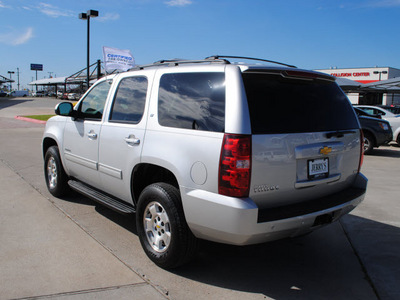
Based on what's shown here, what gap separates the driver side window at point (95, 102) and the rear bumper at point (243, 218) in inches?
79.5

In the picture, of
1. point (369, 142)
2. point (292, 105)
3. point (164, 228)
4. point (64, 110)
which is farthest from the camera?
point (369, 142)

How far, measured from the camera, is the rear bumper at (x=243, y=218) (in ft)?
9.10

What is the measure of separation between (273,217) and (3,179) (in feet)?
19.0

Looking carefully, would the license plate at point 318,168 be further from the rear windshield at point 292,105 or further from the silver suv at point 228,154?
the rear windshield at point 292,105

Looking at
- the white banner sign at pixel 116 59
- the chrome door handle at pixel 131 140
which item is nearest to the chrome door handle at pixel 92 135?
the chrome door handle at pixel 131 140

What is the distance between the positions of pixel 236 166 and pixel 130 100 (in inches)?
67.7

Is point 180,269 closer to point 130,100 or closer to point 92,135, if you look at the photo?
point 130,100

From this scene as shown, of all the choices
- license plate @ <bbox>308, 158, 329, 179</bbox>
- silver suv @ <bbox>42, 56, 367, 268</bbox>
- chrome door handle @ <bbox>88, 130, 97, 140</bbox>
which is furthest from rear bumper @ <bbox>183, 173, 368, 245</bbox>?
chrome door handle @ <bbox>88, 130, 97, 140</bbox>

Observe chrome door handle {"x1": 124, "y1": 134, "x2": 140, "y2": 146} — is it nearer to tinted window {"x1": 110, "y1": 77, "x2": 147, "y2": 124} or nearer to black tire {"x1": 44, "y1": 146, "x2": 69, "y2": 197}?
tinted window {"x1": 110, "y1": 77, "x2": 147, "y2": 124}

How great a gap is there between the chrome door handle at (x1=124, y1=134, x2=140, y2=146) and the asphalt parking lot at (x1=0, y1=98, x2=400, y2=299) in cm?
113

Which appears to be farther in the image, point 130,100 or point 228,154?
point 130,100

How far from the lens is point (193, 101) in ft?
10.6

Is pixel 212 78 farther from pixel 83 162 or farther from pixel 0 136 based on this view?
pixel 0 136

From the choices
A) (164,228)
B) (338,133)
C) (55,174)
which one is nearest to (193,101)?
(164,228)
